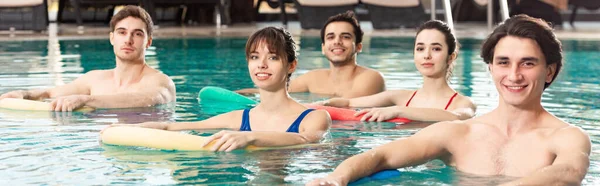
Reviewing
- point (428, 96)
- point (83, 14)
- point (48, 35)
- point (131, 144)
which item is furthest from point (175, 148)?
point (83, 14)

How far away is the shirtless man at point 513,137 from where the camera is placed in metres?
3.59

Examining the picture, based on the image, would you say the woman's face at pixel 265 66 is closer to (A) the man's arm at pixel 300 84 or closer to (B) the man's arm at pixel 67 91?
(B) the man's arm at pixel 67 91

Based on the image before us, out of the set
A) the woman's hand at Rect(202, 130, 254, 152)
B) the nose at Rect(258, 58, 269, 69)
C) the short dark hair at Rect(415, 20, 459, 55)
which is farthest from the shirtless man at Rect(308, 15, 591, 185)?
the short dark hair at Rect(415, 20, 459, 55)

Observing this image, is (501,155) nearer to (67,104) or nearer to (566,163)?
(566,163)

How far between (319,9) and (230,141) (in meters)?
11.3

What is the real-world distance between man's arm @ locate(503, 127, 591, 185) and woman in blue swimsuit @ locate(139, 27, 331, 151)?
1444 millimetres

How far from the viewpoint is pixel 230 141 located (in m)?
4.47

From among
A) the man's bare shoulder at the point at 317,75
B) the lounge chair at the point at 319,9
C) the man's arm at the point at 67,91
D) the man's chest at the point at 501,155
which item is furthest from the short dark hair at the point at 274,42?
the lounge chair at the point at 319,9

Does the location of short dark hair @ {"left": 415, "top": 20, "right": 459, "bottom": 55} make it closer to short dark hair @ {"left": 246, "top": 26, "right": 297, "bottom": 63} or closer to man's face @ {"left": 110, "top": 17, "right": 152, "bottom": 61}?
short dark hair @ {"left": 246, "top": 26, "right": 297, "bottom": 63}

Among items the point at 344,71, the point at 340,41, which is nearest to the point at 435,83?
the point at 340,41

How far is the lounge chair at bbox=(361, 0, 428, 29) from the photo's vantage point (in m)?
16.1

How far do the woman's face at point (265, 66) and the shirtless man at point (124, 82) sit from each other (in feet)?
6.65

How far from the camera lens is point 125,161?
440 centimetres

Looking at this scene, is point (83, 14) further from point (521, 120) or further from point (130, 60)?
point (521, 120)
